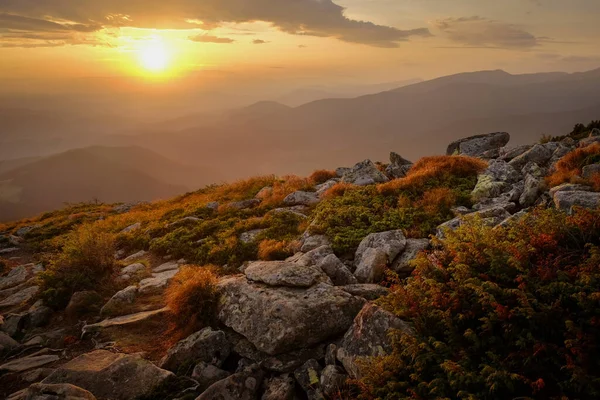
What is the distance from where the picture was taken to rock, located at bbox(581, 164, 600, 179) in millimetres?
Result: 11660

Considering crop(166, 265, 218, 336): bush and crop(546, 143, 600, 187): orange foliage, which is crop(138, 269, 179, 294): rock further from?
crop(546, 143, 600, 187): orange foliage

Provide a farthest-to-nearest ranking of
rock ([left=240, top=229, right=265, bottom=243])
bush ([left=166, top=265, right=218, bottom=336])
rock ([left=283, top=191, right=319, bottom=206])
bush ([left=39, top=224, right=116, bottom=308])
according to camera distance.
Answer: rock ([left=283, top=191, right=319, bottom=206]) < rock ([left=240, top=229, right=265, bottom=243]) < bush ([left=39, top=224, right=116, bottom=308]) < bush ([left=166, top=265, right=218, bottom=336])

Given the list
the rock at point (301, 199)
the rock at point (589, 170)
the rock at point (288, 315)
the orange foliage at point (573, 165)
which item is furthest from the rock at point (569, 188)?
the rock at point (301, 199)

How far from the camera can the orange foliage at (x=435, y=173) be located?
15.2 metres

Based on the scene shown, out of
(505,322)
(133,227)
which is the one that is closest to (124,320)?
(505,322)

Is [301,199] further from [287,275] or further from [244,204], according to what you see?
[287,275]

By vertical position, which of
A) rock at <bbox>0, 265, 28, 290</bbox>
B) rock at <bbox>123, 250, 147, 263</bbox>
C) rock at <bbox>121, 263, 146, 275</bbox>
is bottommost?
rock at <bbox>0, 265, 28, 290</bbox>

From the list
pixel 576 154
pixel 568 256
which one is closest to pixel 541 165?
pixel 576 154

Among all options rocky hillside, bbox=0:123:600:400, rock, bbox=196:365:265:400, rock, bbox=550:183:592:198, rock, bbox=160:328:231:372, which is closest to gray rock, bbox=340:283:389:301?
rocky hillside, bbox=0:123:600:400

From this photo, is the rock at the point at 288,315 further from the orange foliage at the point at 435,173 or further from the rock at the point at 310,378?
the orange foliage at the point at 435,173

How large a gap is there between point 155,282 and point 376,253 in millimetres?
7231

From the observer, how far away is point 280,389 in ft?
20.6

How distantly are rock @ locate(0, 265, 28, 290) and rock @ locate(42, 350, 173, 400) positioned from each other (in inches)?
373

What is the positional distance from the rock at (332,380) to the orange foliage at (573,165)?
1011cm
